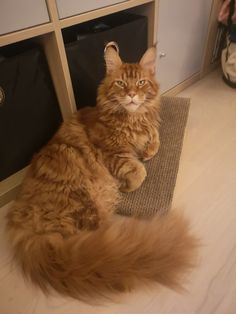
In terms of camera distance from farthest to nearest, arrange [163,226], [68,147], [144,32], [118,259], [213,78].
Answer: [213,78]
[144,32]
[68,147]
[163,226]
[118,259]

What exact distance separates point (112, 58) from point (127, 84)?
0.36 ft

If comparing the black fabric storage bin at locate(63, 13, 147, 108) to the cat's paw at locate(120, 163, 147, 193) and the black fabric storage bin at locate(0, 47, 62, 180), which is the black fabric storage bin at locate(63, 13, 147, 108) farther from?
the cat's paw at locate(120, 163, 147, 193)

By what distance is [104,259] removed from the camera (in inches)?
28.2

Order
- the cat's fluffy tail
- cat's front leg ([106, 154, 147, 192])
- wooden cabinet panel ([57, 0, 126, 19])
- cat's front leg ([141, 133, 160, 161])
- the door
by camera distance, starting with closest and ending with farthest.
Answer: the cat's fluffy tail < wooden cabinet panel ([57, 0, 126, 19]) < cat's front leg ([106, 154, 147, 192]) < cat's front leg ([141, 133, 160, 161]) < the door

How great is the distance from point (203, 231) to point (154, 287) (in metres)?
0.28

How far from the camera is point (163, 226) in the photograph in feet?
2.70

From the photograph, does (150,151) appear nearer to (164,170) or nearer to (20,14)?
(164,170)

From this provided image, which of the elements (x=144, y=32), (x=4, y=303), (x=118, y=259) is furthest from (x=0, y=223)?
(x=144, y=32)

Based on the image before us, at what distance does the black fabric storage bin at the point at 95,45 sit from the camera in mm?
1010

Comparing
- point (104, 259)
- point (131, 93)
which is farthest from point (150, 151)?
point (104, 259)

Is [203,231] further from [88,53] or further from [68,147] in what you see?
[88,53]

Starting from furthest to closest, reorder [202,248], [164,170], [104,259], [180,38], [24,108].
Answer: [180,38] < [164,170] < [24,108] < [202,248] < [104,259]

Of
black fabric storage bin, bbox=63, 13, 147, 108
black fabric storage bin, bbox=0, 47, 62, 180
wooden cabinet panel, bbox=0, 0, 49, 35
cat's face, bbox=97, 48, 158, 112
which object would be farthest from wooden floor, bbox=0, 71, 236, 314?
wooden cabinet panel, bbox=0, 0, 49, 35

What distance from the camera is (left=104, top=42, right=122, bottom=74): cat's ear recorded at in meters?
0.88
